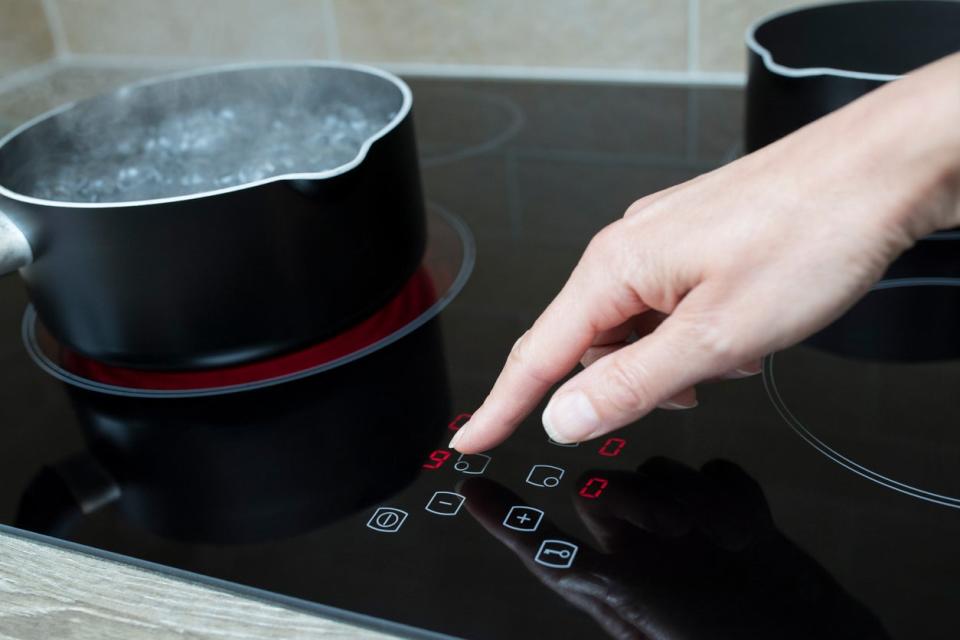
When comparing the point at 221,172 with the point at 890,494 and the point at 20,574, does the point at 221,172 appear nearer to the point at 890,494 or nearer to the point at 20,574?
the point at 20,574

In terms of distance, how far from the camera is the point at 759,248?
14.4 inches

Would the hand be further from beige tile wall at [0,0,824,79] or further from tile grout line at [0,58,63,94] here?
tile grout line at [0,58,63,94]

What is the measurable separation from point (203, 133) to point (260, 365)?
259mm

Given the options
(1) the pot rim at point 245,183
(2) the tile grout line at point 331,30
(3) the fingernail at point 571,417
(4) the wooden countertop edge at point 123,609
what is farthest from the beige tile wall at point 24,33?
(3) the fingernail at point 571,417

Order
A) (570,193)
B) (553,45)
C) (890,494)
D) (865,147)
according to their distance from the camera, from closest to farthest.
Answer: (865,147) → (890,494) → (570,193) → (553,45)

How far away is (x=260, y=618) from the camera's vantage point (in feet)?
1.37

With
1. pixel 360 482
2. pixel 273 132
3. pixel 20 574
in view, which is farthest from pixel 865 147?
pixel 273 132

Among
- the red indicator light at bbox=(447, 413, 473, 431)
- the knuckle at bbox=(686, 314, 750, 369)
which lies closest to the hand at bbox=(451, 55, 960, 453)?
the knuckle at bbox=(686, 314, 750, 369)

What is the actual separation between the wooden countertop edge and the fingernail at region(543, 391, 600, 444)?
119 millimetres

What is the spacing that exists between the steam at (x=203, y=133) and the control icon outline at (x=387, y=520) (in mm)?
303

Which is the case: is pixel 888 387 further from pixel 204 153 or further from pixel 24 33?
pixel 24 33

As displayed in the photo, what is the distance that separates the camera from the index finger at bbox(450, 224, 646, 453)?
43 cm

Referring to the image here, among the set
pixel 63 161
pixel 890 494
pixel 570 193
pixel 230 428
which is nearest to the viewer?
pixel 890 494

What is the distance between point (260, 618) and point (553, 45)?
0.81 meters
